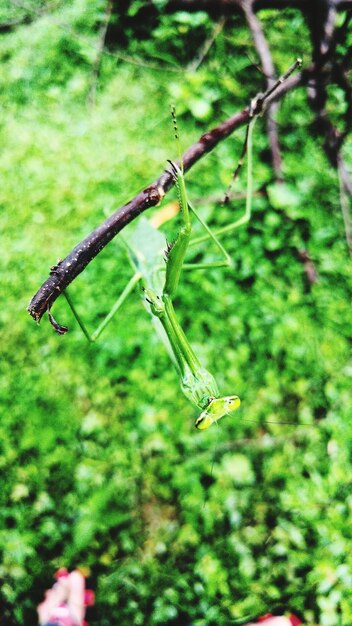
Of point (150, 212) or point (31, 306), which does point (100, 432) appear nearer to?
point (150, 212)

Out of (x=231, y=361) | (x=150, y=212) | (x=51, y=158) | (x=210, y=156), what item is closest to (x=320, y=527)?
(x=231, y=361)

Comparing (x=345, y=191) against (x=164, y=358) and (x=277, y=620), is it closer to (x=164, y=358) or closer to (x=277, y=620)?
(x=164, y=358)

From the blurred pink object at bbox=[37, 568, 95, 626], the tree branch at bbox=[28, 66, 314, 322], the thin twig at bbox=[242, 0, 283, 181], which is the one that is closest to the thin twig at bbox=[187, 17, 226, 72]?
the thin twig at bbox=[242, 0, 283, 181]

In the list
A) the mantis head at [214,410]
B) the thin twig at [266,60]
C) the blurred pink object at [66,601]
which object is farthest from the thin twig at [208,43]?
the blurred pink object at [66,601]

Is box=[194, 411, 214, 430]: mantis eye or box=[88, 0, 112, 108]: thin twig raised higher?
box=[88, 0, 112, 108]: thin twig

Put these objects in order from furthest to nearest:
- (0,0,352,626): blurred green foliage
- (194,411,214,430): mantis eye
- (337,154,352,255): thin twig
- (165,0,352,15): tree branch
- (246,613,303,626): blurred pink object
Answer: (165,0,352,15): tree branch
(337,154,352,255): thin twig
(0,0,352,626): blurred green foliage
(246,613,303,626): blurred pink object
(194,411,214,430): mantis eye

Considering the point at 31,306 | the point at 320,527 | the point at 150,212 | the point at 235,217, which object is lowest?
the point at 320,527

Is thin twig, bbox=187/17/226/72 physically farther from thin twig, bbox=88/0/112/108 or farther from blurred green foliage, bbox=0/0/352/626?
thin twig, bbox=88/0/112/108
